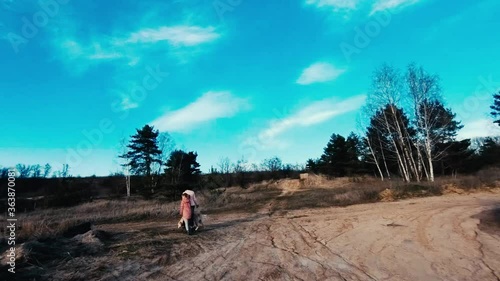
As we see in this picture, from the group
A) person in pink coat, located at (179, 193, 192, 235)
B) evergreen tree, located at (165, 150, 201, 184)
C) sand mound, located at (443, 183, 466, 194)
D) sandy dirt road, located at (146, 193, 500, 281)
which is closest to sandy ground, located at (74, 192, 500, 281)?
sandy dirt road, located at (146, 193, 500, 281)

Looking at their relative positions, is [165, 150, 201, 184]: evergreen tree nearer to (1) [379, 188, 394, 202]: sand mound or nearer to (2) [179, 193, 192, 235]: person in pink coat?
(1) [379, 188, 394, 202]: sand mound

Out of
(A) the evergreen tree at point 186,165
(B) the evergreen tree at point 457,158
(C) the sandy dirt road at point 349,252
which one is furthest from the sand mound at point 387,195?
(A) the evergreen tree at point 186,165

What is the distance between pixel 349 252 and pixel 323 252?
598 millimetres

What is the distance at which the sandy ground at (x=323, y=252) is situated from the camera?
20.6 feet

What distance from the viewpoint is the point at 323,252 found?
7.98 meters

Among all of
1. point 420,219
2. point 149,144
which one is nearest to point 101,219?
point 420,219

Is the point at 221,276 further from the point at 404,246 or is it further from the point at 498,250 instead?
the point at 498,250

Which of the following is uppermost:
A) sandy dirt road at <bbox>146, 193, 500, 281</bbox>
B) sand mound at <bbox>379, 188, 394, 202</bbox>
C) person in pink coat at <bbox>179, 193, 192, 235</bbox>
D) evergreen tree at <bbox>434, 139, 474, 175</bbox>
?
evergreen tree at <bbox>434, 139, 474, 175</bbox>

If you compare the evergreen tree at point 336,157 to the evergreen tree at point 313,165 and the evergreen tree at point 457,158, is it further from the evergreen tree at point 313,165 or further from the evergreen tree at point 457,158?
the evergreen tree at point 457,158

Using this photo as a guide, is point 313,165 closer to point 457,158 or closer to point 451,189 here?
point 457,158

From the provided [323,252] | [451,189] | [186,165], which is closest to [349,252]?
[323,252]

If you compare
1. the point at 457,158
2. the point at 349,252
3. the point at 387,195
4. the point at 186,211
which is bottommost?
the point at 349,252

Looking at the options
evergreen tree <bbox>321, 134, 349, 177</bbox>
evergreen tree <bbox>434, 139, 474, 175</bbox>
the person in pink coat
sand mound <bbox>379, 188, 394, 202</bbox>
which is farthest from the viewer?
evergreen tree <bbox>321, 134, 349, 177</bbox>

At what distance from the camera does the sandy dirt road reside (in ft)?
20.4
